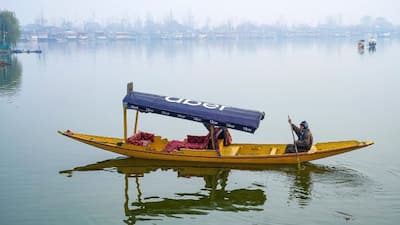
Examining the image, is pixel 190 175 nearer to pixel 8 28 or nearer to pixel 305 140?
pixel 305 140

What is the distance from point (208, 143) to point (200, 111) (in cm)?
145

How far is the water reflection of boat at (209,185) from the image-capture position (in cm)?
1664

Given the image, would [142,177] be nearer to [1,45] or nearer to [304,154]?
[304,154]

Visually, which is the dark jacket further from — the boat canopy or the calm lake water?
the boat canopy

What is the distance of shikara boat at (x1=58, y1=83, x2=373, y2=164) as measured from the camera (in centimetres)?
1952

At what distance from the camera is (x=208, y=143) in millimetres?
20422

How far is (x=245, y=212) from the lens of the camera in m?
16.3

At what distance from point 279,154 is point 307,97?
2001 cm

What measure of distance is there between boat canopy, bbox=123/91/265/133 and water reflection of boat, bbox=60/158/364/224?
1809 millimetres

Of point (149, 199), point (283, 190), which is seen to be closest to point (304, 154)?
point (283, 190)

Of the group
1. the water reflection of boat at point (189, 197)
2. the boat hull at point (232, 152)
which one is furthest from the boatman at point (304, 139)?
the water reflection of boat at point (189, 197)

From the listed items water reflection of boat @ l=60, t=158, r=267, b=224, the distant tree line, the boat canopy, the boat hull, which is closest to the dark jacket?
the boat hull

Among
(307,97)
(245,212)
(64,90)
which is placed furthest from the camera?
(64,90)

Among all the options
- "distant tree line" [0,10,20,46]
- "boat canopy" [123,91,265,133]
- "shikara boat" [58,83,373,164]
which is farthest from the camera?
"distant tree line" [0,10,20,46]
